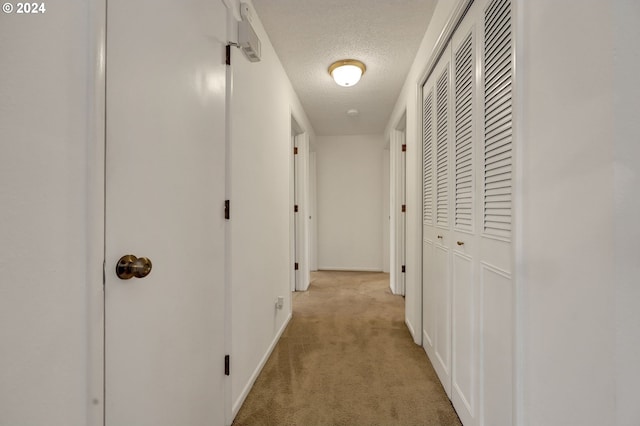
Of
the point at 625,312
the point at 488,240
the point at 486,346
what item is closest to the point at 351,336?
the point at 486,346

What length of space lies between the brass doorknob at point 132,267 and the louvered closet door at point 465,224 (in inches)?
53.3

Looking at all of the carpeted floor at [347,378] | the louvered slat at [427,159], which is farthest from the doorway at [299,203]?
the louvered slat at [427,159]

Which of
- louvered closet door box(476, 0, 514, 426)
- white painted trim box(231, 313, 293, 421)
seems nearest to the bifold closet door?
louvered closet door box(476, 0, 514, 426)

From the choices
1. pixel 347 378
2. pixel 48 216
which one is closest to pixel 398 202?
pixel 347 378

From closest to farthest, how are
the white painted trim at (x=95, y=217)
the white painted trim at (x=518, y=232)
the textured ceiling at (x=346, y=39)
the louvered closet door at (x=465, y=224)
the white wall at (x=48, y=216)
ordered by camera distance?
the white wall at (x=48, y=216) → the white painted trim at (x=95, y=217) → the white painted trim at (x=518, y=232) → the louvered closet door at (x=465, y=224) → the textured ceiling at (x=346, y=39)

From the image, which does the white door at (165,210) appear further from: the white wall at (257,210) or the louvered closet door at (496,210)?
the louvered closet door at (496,210)

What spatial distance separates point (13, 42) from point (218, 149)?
34.2 inches

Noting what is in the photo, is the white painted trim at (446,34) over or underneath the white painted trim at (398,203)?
over

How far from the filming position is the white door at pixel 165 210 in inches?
31.2

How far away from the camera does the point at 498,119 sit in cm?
116

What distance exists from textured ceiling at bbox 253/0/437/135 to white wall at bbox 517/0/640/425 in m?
1.26

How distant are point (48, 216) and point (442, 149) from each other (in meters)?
1.94

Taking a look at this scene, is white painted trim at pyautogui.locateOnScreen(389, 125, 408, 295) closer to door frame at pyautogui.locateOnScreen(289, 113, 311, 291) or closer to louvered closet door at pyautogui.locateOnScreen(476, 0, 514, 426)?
door frame at pyautogui.locateOnScreen(289, 113, 311, 291)

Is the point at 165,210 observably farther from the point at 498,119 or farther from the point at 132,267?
the point at 498,119
